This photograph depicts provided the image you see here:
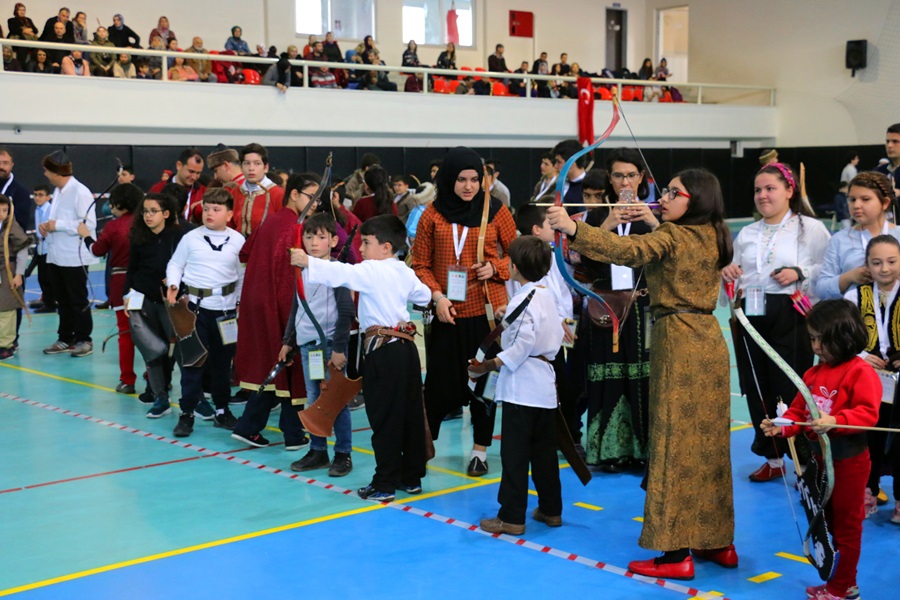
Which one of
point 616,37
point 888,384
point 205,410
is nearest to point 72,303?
point 205,410

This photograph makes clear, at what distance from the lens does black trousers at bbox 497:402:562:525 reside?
478 cm

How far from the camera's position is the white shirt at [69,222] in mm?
10062

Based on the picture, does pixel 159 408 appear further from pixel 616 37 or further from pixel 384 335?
pixel 616 37

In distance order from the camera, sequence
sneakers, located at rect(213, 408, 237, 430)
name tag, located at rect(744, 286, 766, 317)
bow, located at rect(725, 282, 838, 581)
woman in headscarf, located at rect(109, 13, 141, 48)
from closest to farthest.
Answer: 1. bow, located at rect(725, 282, 838, 581)
2. name tag, located at rect(744, 286, 766, 317)
3. sneakers, located at rect(213, 408, 237, 430)
4. woman in headscarf, located at rect(109, 13, 141, 48)

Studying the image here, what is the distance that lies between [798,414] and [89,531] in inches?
129

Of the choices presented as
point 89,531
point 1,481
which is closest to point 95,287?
point 1,481

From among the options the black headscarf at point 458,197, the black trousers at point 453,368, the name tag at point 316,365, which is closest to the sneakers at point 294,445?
the name tag at point 316,365

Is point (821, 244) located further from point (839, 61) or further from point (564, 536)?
point (839, 61)

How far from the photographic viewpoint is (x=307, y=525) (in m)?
4.93

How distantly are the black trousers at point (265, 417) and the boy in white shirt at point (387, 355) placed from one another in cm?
119

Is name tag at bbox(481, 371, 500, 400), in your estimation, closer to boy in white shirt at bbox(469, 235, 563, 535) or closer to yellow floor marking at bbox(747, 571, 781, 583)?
boy in white shirt at bbox(469, 235, 563, 535)

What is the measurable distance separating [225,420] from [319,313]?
1.56 m

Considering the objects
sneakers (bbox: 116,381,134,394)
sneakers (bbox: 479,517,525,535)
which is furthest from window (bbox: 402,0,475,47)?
sneakers (bbox: 479,517,525,535)

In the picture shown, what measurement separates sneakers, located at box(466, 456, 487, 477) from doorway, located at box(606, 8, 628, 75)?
84.2 feet
